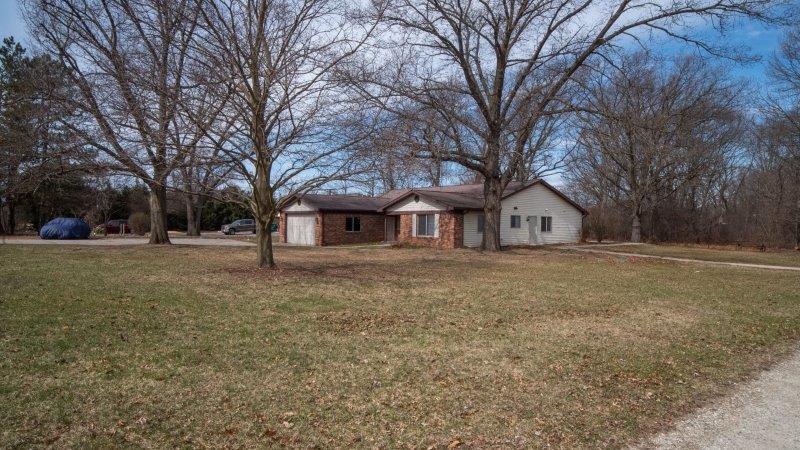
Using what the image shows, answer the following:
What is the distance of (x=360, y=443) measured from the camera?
3.79 meters

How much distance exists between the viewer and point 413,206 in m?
29.9

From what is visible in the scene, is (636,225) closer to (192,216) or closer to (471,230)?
(471,230)

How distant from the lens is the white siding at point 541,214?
98.0 feet

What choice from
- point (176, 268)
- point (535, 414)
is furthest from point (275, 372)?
point (176, 268)

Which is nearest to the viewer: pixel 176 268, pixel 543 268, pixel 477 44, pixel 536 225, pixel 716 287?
pixel 716 287

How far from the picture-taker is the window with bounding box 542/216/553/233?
31.7 m

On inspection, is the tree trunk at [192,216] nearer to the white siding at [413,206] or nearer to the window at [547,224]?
the white siding at [413,206]

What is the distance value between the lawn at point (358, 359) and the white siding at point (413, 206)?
16249 mm

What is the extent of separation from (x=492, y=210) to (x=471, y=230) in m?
3.83

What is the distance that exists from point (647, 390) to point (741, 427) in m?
0.92

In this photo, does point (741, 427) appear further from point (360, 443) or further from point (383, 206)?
point (383, 206)

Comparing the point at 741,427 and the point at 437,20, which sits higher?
the point at 437,20

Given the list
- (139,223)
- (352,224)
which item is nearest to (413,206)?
(352,224)

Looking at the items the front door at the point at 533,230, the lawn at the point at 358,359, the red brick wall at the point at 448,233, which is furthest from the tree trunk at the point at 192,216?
the lawn at the point at 358,359
